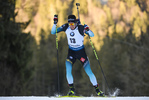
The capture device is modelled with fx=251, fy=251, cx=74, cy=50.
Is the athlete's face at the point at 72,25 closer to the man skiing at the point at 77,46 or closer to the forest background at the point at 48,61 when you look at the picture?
the man skiing at the point at 77,46

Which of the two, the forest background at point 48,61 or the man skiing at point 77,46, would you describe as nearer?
the man skiing at point 77,46

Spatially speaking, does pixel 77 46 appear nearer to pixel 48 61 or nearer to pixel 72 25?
pixel 72 25

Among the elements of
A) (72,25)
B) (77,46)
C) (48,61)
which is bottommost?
(77,46)

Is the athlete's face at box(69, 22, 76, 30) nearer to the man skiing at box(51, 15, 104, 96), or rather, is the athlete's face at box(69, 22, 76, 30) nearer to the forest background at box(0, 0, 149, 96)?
the man skiing at box(51, 15, 104, 96)

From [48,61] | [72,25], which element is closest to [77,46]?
[72,25]

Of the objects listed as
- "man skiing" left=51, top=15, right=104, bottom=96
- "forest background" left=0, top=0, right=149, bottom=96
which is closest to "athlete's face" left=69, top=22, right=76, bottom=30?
"man skiing" left=51, top=15, right=104, bottom=96

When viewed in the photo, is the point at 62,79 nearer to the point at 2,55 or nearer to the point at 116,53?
the point at 116,53

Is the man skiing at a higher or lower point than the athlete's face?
lower

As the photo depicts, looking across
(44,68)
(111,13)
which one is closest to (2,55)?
(44,68)

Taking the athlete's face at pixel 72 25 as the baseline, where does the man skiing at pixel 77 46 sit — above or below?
below

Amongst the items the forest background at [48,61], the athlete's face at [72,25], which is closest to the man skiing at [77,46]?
the athlete's face at [72,25]

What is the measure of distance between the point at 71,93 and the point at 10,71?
16339 millimetres

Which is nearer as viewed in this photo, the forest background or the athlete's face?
the athlete's face

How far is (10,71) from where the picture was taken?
22594mm
